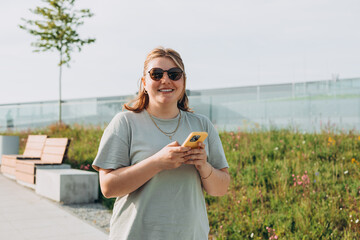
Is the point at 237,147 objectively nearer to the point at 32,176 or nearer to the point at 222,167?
the point at 32,176

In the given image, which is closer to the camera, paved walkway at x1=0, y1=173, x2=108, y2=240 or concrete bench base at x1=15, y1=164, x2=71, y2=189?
paved walkway at x1=0, y1=173, x2=108, y2=240

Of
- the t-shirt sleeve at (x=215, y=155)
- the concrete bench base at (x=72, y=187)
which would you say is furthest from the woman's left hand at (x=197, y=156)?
the concrete bench base at (x=72, y=187)

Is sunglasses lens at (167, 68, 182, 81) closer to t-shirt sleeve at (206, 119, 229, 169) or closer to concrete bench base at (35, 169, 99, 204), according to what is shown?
t-shirt sleeve at (206, 119, 229, 169)

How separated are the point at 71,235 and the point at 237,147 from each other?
432 centimetres

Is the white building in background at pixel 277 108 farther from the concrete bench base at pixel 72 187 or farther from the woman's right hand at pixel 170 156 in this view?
the woman's right hand at pixel 170 156

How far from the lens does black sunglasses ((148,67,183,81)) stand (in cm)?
210

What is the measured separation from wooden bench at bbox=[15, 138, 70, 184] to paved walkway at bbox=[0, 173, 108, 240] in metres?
0.93

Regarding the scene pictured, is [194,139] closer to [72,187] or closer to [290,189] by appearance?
[290,189]

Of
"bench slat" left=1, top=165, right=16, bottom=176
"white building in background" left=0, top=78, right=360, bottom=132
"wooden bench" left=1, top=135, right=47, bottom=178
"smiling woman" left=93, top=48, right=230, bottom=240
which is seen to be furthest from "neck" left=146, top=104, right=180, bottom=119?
"bench slat" left=1, top=165, right=16, bottom=176

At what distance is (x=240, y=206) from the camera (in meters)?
5.31

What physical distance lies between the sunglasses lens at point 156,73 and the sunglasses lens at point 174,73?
1.7 inches

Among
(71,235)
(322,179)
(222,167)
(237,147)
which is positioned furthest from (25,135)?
(222,167)

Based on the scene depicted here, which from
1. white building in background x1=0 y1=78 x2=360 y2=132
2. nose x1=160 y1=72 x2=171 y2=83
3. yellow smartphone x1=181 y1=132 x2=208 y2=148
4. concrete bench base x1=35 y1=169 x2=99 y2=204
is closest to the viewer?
yellow smartphone x1=181 y1=132 x2=208 y2=148

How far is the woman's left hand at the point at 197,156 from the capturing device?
1.88 m
